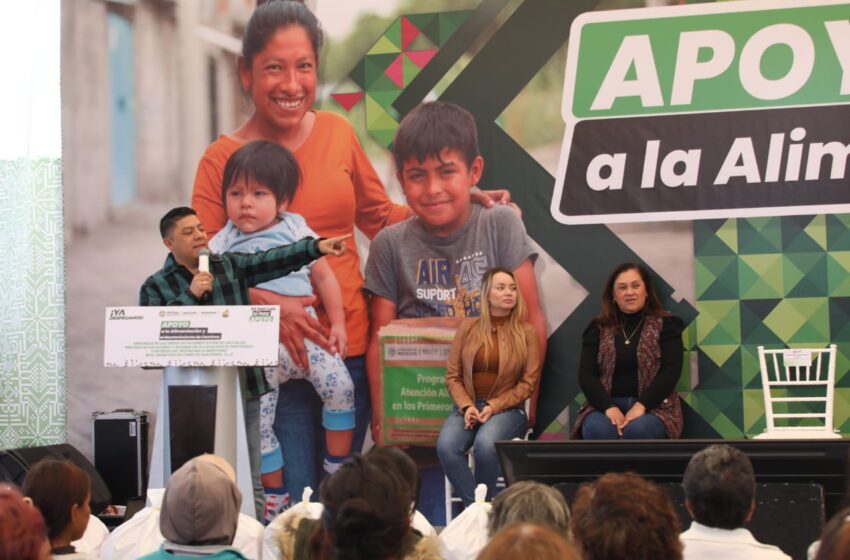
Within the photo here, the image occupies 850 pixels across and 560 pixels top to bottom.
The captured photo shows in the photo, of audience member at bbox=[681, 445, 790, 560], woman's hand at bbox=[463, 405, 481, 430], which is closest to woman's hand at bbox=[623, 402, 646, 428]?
woman's hand at bbox=[463, 405, 481, 430]

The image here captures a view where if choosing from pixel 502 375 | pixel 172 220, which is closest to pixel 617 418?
pixel 502 375

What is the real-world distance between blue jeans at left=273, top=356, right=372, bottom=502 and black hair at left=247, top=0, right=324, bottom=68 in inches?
73.4

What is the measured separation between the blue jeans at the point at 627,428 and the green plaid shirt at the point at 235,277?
4.94ft

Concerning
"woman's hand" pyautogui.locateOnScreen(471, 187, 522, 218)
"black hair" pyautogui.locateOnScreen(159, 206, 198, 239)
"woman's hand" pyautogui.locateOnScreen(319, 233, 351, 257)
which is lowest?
"woman's hand" pyautogui.locateOnScreen(319, 233, 351, 257)

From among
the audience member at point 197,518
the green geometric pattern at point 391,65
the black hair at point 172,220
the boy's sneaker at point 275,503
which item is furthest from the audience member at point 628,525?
the green geometric pattern at point 391,65

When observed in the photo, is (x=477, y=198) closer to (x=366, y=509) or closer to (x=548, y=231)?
(x=548, y=231)

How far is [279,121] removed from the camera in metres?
5.89

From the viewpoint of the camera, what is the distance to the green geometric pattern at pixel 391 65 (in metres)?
5.70

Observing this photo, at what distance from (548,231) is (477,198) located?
44cm

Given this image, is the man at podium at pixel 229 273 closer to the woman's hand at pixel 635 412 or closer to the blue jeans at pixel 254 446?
the blue jeans at pixel 254 446

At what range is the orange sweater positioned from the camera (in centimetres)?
574

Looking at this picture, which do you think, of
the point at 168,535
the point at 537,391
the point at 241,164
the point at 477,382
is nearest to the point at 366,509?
the point at 168,535

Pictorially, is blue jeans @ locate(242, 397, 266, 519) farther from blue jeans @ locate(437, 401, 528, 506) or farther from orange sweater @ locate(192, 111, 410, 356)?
orange sweater @ locate(192, 111, 410, 356)

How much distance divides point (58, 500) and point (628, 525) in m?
1.39
